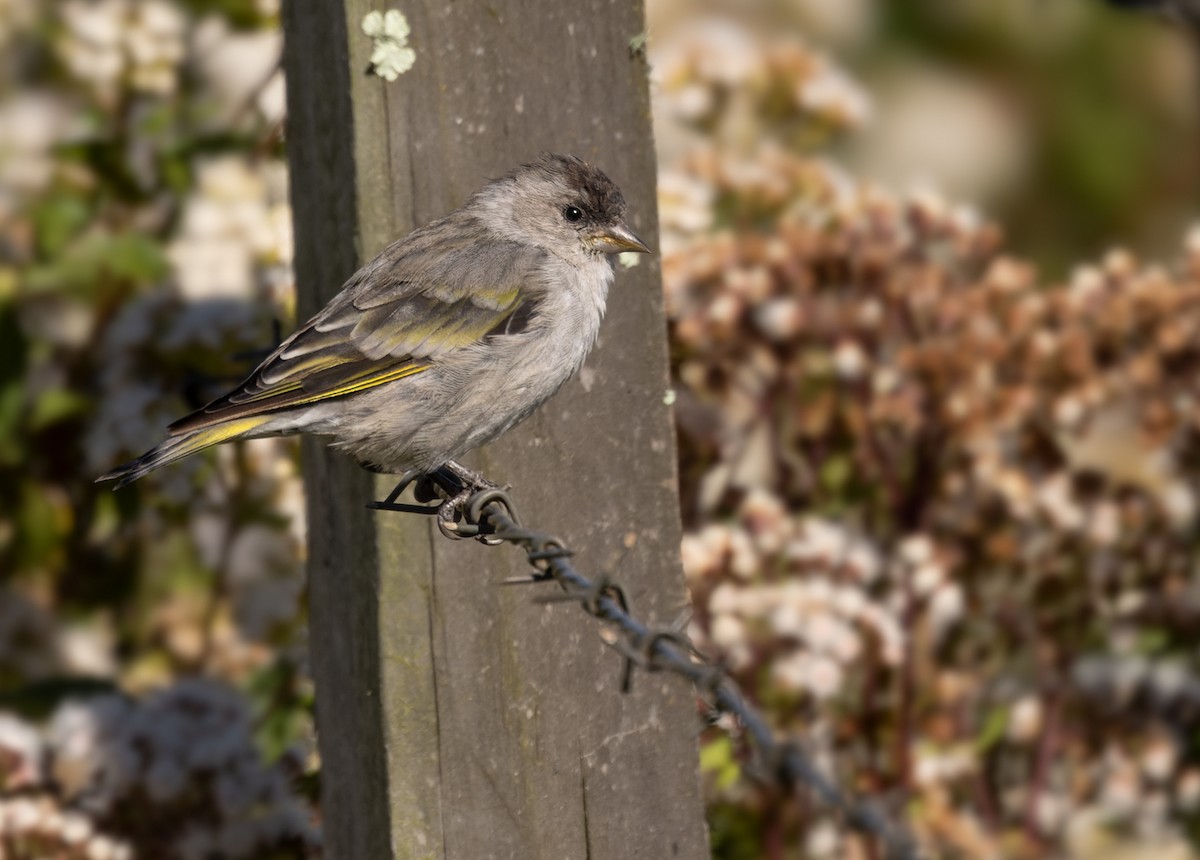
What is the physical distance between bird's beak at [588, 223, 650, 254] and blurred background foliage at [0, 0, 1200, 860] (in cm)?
82

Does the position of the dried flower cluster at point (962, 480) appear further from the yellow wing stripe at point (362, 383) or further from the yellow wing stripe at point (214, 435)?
the yellow wing stripe at point (214, 435)

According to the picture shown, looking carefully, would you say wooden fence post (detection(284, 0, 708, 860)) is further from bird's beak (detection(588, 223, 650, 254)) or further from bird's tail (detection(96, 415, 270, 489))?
bird's tail (detection(96, 415, 270, 489))

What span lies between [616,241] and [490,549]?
75 cm

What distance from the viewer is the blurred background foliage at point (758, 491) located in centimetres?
463

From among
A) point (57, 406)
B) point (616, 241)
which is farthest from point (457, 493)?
point (57, 406)

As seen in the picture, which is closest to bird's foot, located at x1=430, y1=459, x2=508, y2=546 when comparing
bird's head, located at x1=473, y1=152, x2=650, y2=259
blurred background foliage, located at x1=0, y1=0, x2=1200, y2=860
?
bird's head, located at x1=473, y1=152, x2=650, y2=259

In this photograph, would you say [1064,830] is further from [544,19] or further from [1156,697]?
[544,19]

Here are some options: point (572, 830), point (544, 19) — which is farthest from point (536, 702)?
point (544, 19)

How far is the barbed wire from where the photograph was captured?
2.36 metres

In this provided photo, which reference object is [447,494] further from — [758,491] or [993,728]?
[993,728]

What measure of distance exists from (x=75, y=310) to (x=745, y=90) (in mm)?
2457

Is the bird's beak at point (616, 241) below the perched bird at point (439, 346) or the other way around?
the other way around

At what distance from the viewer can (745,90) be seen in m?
5.79

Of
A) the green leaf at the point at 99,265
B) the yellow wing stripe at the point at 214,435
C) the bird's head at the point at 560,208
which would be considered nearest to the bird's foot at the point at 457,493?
the yellow wing stripe at the point at 214,435
